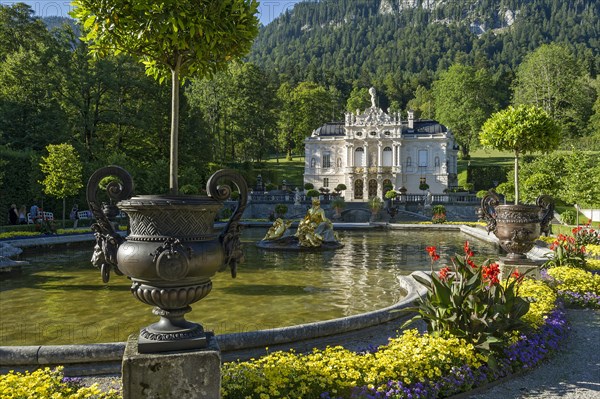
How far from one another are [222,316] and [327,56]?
162 meters

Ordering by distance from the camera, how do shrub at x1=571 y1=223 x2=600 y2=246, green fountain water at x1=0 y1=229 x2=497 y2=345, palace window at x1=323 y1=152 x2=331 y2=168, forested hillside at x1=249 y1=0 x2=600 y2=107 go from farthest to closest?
forested hillside at x1=249 y1=0 x2=600 y2=107, palace window at x1=323 y1=152 x2=331 y2=168, shrub at x1=571 y1=223 x2=600 y2=246, green fountain water at x1=0 y1=229 x2=497 y2=345

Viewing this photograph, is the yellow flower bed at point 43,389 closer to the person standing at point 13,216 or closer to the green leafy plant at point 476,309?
the green leafy plant at point 476,309

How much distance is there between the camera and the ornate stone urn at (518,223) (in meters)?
9.15

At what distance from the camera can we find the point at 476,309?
5.45 metres

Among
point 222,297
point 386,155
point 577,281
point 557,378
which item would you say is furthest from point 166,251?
point 386,155

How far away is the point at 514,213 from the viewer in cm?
917

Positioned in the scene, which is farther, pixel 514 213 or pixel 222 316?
pixel 514 213

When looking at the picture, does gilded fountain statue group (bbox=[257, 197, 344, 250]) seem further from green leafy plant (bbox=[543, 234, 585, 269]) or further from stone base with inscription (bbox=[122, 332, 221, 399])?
stone base with inscription (bbox=[122, 332, 221, 399])

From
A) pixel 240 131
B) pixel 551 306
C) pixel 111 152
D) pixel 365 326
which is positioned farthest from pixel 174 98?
pixel 240 131

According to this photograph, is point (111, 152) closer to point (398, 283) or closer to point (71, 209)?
point (71, 209)

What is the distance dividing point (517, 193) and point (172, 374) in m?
9.04

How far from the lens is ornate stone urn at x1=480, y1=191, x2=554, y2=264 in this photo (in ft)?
30.0

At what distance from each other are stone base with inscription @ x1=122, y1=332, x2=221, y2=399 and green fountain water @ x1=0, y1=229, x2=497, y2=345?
11.0 feet

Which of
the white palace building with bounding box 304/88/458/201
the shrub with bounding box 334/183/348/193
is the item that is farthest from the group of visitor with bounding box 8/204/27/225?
the white palace building with bounding box 304/88/458/201
